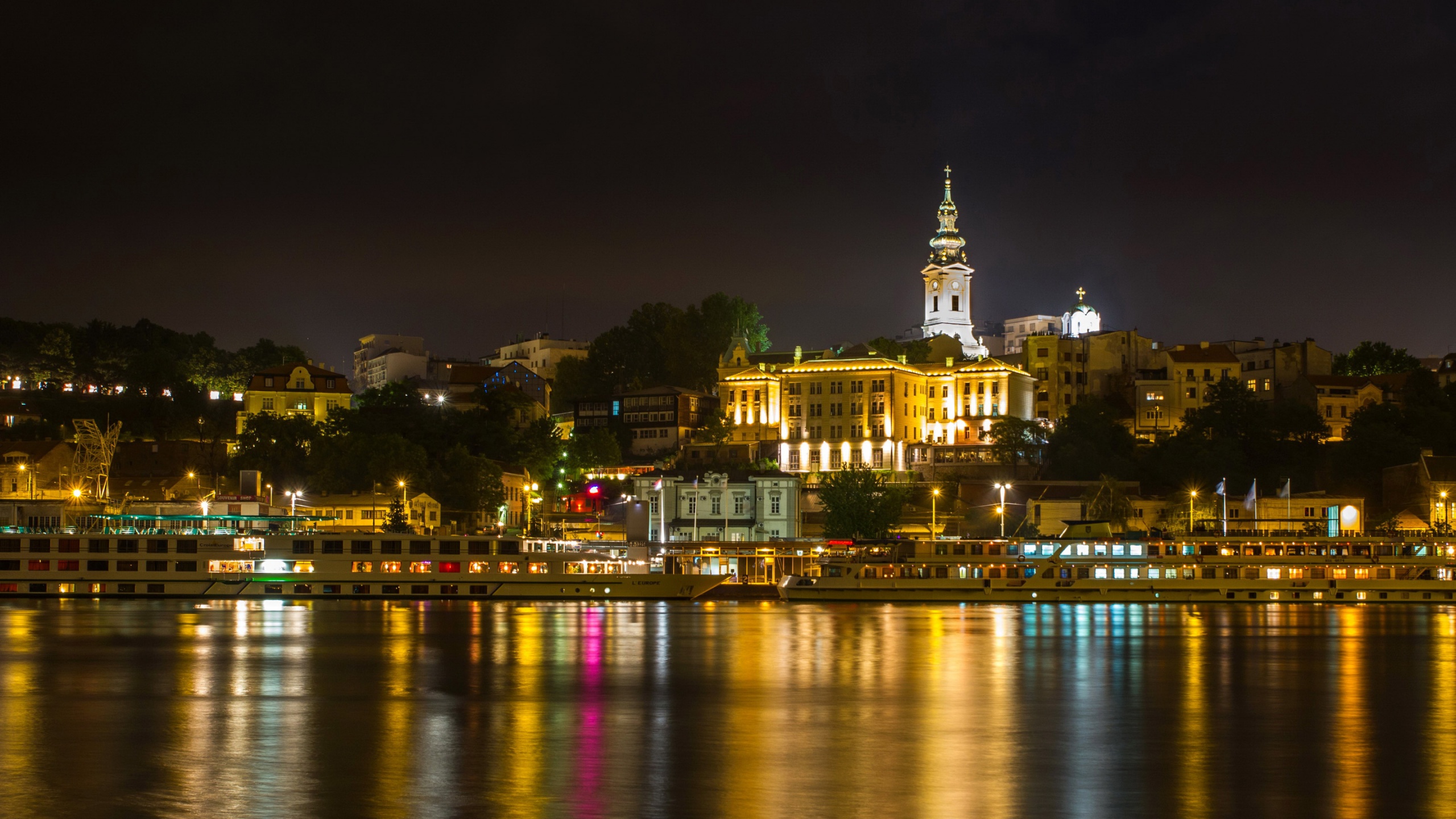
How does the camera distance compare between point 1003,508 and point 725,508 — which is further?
point 725,508

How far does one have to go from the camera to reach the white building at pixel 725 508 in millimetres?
94000

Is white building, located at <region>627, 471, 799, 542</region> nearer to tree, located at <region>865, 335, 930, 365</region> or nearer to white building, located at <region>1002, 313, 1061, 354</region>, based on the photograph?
tree, located at <region>865, 335, 930, 365</region>

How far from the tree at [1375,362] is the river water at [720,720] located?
7295 cm

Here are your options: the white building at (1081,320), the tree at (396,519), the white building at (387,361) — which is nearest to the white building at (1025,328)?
the white building at (1081,320)

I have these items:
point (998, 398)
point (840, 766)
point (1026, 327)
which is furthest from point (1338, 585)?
point (1026, 327)

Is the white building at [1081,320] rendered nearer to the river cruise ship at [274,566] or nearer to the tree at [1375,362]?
the tree at [1375,362]

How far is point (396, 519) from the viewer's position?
8144 cm

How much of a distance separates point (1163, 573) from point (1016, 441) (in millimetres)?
31013

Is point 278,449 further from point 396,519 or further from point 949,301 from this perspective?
Result: point 949,301

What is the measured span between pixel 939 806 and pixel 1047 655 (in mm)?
24029

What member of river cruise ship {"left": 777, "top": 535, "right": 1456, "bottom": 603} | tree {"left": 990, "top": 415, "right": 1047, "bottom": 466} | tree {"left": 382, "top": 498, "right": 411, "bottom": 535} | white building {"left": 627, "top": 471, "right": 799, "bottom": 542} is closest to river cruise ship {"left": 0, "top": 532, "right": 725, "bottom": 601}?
tree {"left": 382, "top": 498, "right": 411, "bottom": 535}

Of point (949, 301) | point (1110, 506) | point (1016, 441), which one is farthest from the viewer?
point (949, 301)

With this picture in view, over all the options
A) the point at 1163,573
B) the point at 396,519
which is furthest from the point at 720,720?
the point at 396,519

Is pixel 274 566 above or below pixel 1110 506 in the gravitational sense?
below
